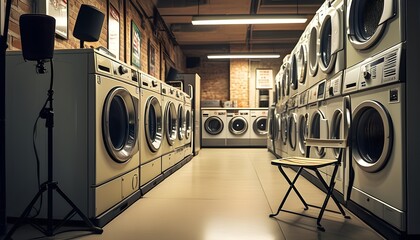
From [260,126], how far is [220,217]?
6484 mm

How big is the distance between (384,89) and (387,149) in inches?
13.4

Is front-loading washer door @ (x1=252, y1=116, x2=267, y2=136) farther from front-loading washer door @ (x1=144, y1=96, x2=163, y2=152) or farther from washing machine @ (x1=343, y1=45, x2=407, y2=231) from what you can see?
washing machine @ (x1=343, y1=45, x2=407, y2=231)

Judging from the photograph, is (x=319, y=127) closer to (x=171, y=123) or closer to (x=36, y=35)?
(x=171, y=123)

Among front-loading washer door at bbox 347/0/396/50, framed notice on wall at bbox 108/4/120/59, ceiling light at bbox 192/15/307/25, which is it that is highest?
ceiling light at bbox 192/15/307/25

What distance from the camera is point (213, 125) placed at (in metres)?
8.61

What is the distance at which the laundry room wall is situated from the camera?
91.7 inches

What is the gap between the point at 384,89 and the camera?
66.9 inches

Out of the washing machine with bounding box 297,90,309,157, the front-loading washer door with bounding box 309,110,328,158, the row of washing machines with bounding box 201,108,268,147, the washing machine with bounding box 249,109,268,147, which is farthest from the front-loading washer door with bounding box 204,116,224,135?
the front-loading washer door with bounding box 309,110,328,158

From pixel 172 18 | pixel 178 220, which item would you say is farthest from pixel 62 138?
pixel 172 18

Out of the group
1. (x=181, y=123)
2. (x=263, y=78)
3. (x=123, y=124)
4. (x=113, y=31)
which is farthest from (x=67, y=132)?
(x=263, y=78)

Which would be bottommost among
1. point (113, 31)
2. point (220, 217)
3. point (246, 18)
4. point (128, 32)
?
point (220, 217)

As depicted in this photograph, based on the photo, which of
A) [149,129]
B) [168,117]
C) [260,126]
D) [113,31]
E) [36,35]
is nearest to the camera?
[36,35]

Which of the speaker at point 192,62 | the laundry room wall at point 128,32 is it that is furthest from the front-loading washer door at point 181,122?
the speaker at point 192,62

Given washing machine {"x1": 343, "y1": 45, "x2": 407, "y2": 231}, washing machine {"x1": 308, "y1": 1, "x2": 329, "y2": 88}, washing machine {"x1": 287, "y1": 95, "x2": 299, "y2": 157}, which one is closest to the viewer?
washing machine {"x1": 343, "y1": 45, "x2": 407, "y2": 231}
